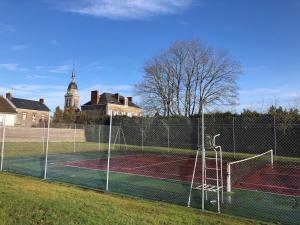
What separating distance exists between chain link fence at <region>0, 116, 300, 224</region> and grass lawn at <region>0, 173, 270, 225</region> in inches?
42.7

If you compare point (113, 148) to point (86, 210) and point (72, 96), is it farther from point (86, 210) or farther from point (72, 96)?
point (72, 96)

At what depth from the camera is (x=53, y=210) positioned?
639 centimetres

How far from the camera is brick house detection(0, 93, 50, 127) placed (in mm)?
61281

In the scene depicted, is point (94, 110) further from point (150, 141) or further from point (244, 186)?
point (244, 186)

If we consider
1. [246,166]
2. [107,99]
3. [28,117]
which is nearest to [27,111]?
[28,117]

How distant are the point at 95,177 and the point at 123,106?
57.9 meters

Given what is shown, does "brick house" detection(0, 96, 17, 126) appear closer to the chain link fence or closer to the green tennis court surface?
the chain link fence

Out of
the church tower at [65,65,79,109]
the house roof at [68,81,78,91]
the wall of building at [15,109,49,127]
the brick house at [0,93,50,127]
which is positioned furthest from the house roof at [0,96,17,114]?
the house roof at [68,81,78,91]

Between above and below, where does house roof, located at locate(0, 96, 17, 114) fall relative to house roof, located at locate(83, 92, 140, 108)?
below

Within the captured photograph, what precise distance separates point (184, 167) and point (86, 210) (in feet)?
40.2

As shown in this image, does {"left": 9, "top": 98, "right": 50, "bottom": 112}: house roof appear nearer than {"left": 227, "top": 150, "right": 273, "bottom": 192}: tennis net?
No

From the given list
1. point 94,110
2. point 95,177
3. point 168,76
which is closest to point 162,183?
point 95,177

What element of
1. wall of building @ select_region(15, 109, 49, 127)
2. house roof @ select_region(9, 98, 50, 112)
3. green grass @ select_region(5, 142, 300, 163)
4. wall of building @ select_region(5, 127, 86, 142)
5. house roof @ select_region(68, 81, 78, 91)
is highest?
house roof @ select_region(68, 81, 78, 91)

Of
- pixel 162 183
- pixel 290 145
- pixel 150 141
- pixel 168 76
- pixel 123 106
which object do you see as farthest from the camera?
pixel 123 106
